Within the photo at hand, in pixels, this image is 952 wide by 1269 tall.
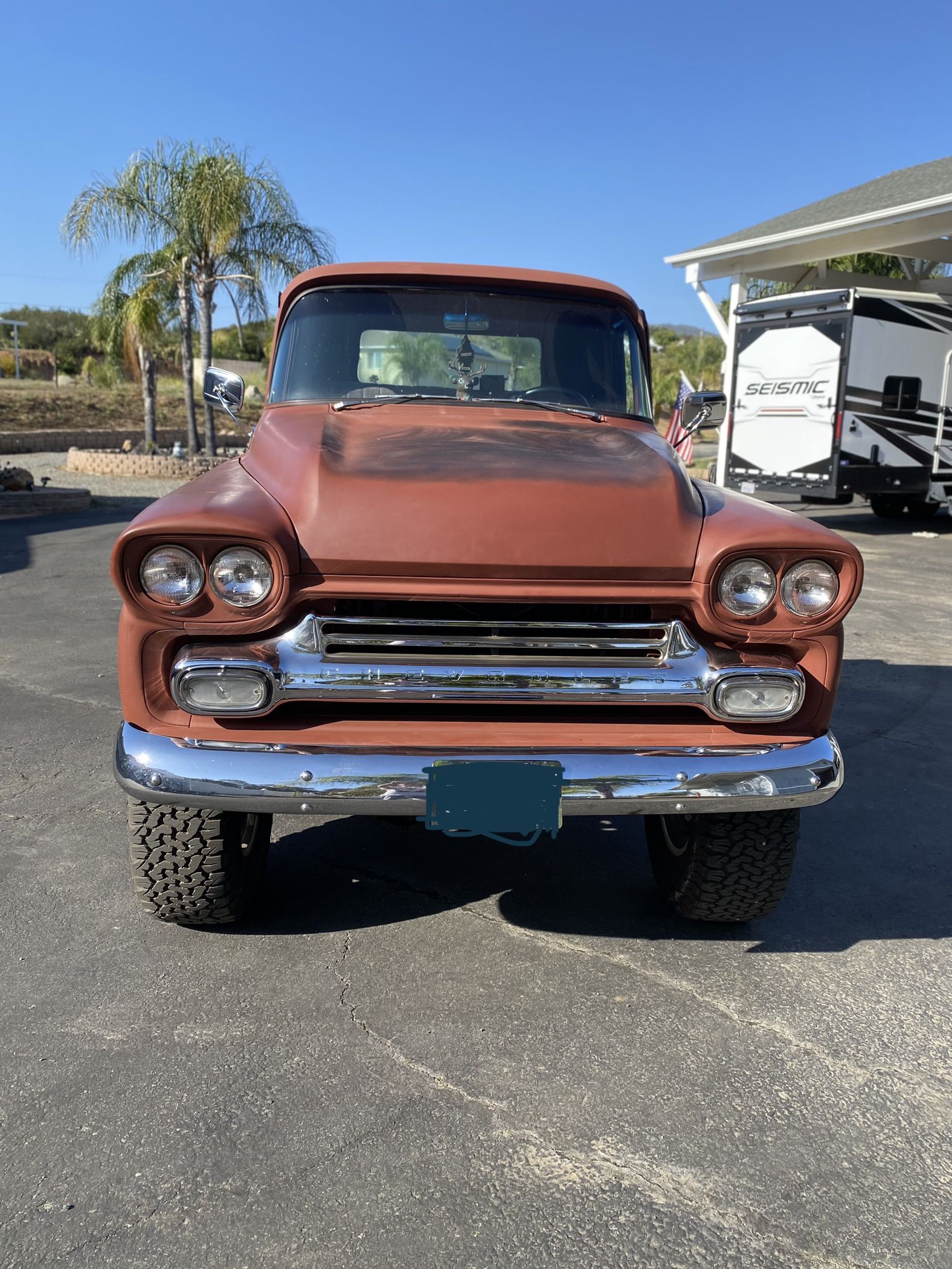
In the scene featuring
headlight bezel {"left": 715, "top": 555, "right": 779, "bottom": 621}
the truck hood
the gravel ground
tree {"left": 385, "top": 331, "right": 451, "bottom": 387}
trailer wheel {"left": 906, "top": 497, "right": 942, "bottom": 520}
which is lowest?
the gravel ground

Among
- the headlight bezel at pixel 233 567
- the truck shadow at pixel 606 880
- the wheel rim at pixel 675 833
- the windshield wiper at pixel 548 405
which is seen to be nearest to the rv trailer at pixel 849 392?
the truck shadow at pixel 606 880

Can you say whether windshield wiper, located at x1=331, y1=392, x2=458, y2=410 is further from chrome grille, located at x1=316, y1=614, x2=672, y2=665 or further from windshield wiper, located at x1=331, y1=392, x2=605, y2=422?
chrome grille, located at x1=316, y1=614, x2=672, y2=665

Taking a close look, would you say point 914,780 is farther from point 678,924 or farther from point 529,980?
point 529,980

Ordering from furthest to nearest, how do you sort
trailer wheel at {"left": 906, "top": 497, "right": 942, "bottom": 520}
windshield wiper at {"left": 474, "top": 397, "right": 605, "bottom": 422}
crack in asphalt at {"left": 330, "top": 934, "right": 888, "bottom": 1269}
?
trailer wheel at {"left": 906, "top": 497, "right": 942, "bottom": 520}, windshield wiper at {"left": 474, "top": 397, "right": 605, "bottom": 422}, crack in asphalt at {"left": 330, "top": 934, "right": 888, "bottom": 1269}

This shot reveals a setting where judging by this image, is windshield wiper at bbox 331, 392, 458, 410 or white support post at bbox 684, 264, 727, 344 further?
white support post at bbox 684, 264, 727, 344

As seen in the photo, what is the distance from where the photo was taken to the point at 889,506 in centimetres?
1585

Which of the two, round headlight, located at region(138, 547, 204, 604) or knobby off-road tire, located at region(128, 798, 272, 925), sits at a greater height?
round headlight, located at region(138, 547, 204, 604)

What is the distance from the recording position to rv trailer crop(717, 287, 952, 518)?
42.1 feet

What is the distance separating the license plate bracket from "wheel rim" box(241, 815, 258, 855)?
85cm

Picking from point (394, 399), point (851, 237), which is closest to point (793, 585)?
point (394, 399)

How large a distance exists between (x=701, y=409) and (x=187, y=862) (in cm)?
306

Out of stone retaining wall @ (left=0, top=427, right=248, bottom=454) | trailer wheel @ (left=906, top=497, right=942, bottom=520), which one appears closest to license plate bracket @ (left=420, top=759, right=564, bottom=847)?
trailer wheel @ (left=906, top=497, right=942, bottom=520)

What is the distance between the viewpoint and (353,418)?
11.3 ft

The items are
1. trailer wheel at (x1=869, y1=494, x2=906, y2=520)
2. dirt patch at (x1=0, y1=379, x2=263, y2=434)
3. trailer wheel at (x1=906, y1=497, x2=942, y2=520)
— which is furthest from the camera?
dirt patch at (x1=0, y1=379, x2=263, y2=434)
